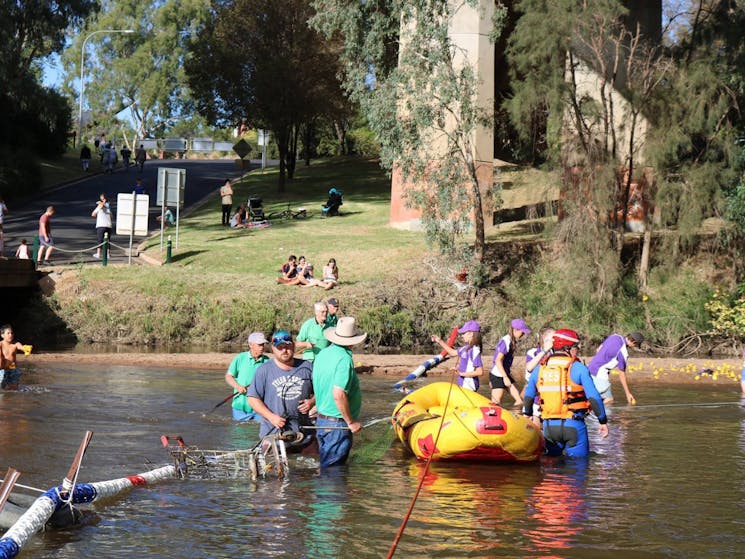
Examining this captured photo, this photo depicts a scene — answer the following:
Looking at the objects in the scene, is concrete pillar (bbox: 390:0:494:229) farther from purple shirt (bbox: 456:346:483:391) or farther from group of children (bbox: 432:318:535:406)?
purple shirt (bbox: 456:346:483:391)

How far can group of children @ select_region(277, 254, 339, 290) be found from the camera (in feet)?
109

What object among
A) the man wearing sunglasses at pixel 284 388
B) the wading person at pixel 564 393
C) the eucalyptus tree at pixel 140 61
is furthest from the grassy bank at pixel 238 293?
the eucalyptus tree at pixel 140 61

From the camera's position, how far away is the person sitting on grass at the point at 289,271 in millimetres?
33562

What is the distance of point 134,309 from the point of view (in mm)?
32094

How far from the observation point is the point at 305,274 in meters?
33.7

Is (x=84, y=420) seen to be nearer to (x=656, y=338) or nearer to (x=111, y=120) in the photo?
(x=656, y=338)

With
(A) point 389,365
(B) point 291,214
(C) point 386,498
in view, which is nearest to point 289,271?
(A) point 389,365

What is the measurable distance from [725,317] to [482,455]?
67.6ft

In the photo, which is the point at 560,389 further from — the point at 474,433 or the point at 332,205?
the point at 332,205

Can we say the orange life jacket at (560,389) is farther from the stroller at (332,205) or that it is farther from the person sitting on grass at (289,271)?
the stroller at (332,205)

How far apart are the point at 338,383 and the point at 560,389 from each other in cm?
293

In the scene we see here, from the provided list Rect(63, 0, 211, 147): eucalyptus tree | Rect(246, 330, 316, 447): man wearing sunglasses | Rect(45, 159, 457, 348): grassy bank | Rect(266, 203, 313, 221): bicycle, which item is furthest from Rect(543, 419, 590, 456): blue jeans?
Rect(63, 0, 211, 147): eucalyptus tree

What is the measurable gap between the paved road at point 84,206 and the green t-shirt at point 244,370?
21.6m

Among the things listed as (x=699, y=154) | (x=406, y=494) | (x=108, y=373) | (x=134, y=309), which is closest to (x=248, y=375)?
(x=406, y=494)
